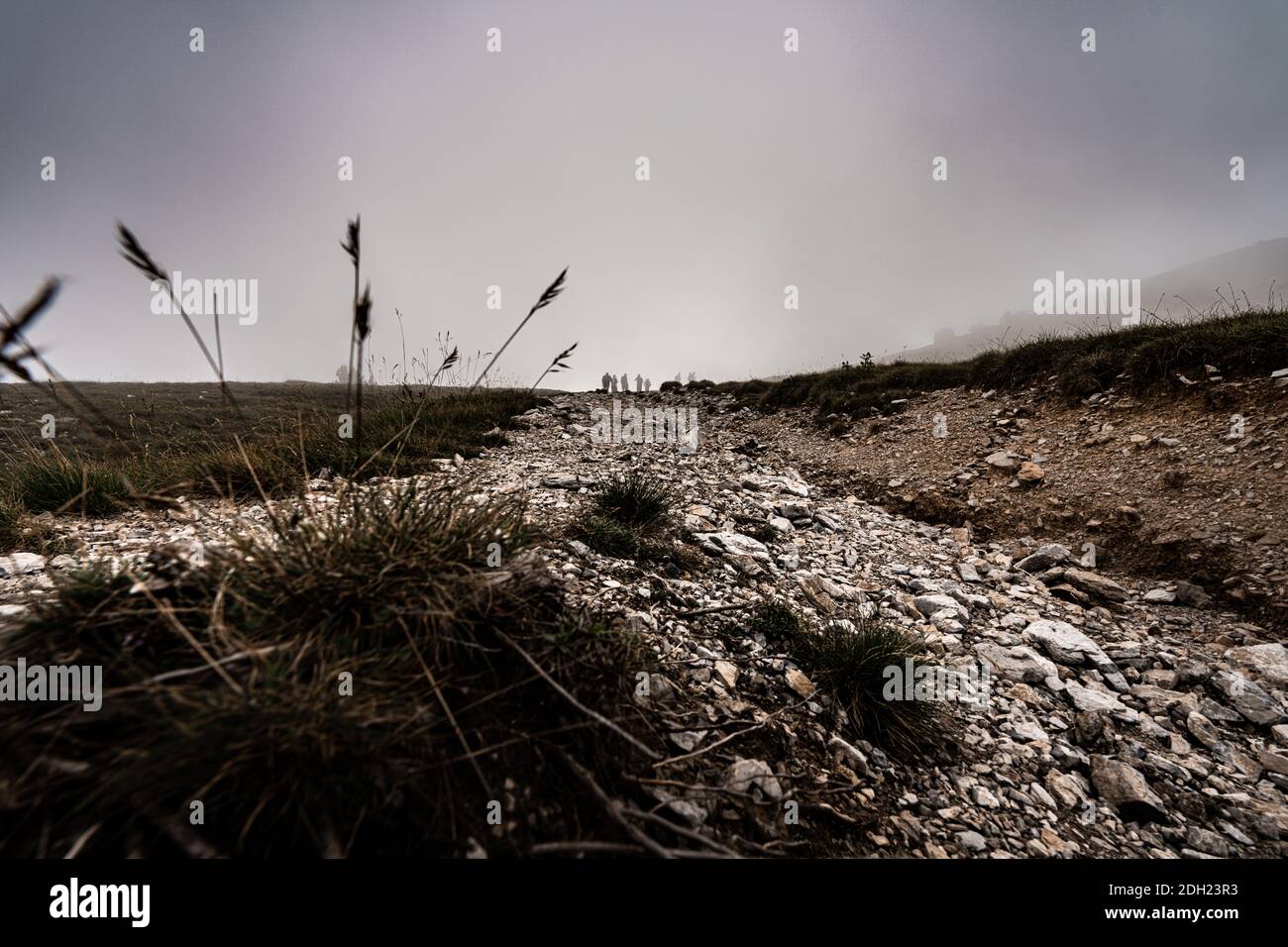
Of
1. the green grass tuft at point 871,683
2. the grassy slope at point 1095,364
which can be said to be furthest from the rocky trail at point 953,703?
the grassy slope at point 1095,364

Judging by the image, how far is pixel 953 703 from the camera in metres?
2.84

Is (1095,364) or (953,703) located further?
(1095,364)

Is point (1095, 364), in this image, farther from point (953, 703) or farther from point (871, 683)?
point (871, 683)

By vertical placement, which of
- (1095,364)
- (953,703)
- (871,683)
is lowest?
(953,703)

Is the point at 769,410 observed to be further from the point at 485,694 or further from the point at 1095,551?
the point at 485,694

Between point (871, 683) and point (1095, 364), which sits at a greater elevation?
point (1095, 364)

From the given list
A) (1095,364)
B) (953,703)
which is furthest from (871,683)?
(1095,364)

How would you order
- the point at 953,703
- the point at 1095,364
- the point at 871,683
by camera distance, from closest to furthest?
the point at 871,683 → the point at 953,703 → the point at 1095,364

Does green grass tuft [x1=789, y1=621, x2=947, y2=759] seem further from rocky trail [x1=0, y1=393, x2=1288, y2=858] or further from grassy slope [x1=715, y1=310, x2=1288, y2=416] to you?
grassy slope [x1=715, y1=310, x2=1288, y2=416]

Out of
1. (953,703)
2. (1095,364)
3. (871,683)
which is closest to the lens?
(871,683)

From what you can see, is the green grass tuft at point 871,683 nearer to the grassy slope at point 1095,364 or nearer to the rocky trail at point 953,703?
the rocky trail at point 953,703

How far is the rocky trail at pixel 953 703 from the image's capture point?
2051 mm
